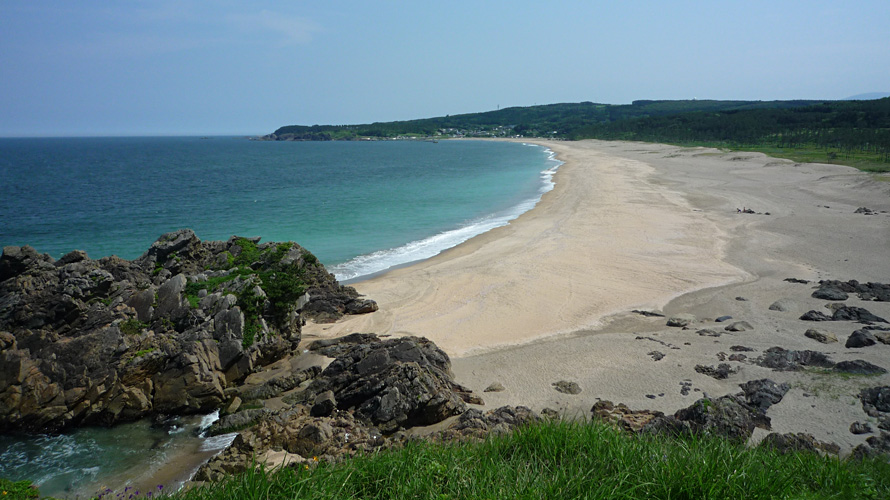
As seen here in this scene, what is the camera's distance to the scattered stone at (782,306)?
13.7 metres

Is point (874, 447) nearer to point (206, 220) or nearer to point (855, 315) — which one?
point (855, 315)

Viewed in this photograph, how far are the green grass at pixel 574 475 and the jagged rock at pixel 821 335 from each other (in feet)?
25.1

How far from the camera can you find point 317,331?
1407 cm

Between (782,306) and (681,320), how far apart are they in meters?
2.95

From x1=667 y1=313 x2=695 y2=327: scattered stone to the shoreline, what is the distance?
1128 millimetres

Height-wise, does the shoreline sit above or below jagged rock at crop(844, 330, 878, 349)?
below

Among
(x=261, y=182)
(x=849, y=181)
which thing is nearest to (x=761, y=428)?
(x=849, y=181)

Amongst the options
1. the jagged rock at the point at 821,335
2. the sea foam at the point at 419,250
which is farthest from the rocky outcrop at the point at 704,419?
the sea foam at the point at 419,250

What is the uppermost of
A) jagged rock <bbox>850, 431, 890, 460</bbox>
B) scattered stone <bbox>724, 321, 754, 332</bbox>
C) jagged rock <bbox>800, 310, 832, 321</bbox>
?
jagged rock <bbox>850, 431, 890, 460</bbox>

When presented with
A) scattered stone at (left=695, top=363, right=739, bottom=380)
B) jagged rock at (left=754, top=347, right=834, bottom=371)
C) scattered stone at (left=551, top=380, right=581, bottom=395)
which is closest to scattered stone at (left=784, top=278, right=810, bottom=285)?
jagged rock at (left=754, top=347, right=834, bottom=371)

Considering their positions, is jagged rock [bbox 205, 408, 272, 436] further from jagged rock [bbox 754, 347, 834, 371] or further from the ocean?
jagged rock [bbox 754, 347, 834, 371]

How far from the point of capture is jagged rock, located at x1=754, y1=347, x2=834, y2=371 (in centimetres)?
1001

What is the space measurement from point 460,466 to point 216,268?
459 inches

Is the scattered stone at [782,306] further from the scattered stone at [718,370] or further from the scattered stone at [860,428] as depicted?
the scattered stone at [860,428]
